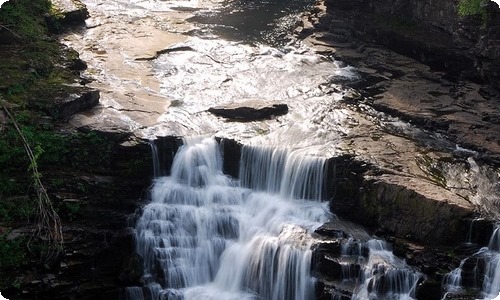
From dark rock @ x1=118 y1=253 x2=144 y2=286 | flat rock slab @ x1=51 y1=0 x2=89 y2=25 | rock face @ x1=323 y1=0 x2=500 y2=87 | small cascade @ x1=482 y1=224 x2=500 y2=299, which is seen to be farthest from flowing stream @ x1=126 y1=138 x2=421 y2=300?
flat rock slab @ x1=51 y1=0 x2=89 y2=25

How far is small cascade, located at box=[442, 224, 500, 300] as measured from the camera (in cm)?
1098

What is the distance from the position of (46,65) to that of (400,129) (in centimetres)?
910

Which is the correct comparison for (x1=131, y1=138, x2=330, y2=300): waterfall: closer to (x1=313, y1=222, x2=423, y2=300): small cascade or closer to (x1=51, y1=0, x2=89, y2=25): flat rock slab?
(x1=313, y1=222, x2=423, y2=300): small cascade

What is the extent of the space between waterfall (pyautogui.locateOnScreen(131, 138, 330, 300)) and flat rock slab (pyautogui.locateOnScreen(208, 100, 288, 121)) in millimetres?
1359

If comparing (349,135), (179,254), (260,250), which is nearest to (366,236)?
(260,250)

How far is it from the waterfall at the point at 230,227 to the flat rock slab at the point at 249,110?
1.36 meters

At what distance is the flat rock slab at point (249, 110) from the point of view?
1536 cm

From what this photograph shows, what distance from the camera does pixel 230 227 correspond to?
1327cm

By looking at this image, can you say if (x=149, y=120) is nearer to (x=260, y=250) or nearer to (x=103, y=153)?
(x=103, y=153)

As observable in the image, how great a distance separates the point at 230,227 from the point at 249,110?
3.44 metres

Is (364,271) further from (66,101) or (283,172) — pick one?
(66,101)

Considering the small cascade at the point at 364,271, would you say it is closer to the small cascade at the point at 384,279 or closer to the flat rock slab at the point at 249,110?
the small cascade at the point at 384,279

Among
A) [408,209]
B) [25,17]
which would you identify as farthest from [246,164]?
[25,17]

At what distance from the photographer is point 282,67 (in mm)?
18719
